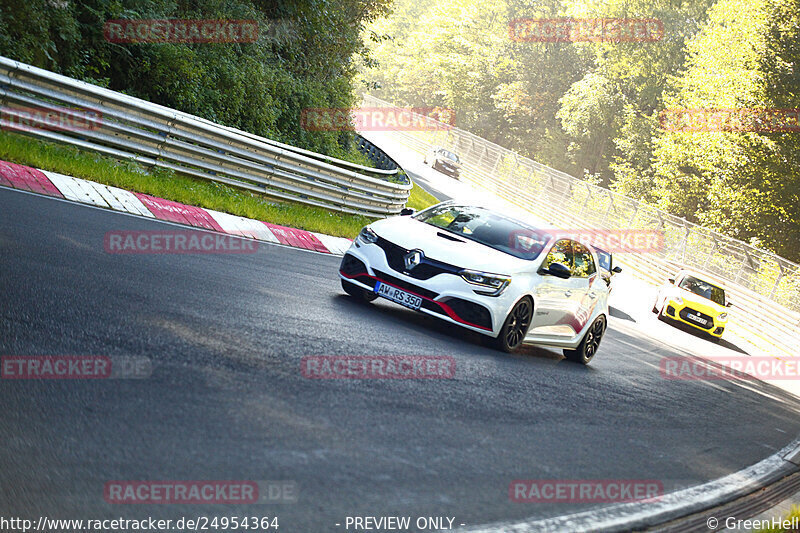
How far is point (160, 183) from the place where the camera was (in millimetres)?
13094

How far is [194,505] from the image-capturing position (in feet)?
12.0

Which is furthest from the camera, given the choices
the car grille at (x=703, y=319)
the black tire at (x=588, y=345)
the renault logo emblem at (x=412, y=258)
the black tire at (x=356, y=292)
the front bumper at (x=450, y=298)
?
the car grille at (x=703, y=319)

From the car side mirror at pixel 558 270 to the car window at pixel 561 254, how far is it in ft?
0.24

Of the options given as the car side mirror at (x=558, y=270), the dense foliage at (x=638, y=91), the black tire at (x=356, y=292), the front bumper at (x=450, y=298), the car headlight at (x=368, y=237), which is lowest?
the black tire at (x=356, y=292)

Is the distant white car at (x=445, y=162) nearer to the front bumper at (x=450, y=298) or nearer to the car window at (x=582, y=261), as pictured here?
the car window at (x=582, y=261)

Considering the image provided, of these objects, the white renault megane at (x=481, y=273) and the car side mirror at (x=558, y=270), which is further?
the car side mirror at (x=558, y=270)

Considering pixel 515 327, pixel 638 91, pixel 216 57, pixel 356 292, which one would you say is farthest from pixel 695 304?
pixel 638 91

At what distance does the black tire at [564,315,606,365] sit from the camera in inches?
438

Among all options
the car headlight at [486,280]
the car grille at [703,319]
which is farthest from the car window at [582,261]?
the car grille at [703,319]

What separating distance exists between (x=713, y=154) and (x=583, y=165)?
3189 centimetres

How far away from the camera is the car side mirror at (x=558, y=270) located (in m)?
9.77

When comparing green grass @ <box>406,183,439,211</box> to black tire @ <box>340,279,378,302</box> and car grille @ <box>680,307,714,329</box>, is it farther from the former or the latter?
black tire @ <box>340,279,378,302</box>

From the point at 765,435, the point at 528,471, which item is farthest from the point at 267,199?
the point at 528,471

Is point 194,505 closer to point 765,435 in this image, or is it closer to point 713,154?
point 765,435
